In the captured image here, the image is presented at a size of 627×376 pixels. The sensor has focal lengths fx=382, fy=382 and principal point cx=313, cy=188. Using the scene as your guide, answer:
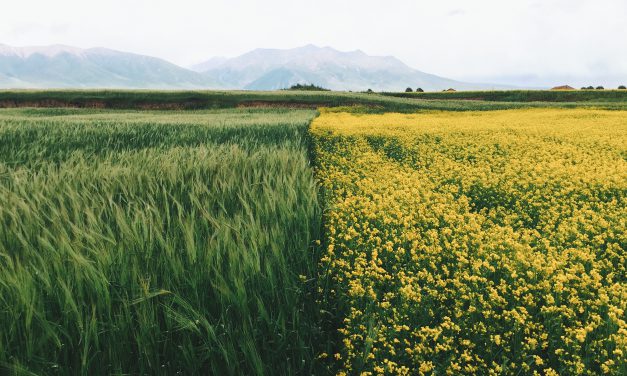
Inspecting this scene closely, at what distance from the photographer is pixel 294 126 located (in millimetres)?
12977

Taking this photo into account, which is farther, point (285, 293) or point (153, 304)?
point (285, 293)

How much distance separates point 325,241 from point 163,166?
2.79 meters

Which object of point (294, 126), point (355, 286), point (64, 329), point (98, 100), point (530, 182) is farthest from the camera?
point (98, 100)

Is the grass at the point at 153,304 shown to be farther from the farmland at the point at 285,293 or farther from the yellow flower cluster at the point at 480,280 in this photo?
the yellow flower cluster at the point at 480,280

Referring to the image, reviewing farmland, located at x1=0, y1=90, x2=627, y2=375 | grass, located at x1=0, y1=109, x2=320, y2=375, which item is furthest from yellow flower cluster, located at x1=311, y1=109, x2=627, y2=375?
grass, located at x1=0, y1=109, x2=320, y2=375

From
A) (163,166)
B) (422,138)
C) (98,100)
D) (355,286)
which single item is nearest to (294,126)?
(422,138)

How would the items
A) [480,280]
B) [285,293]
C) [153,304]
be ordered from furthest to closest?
[480,280]
[285,293]
[153,304]

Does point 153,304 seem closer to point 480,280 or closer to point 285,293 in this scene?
point 285,293

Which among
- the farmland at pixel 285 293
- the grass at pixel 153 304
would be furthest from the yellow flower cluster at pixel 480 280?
the grass at pixel 153 304

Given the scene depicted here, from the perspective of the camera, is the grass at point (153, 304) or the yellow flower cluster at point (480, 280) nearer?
the grass at point (153, 304)

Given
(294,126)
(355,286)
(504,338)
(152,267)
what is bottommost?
(504,338)

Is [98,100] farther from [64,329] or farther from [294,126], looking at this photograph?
[64,329]

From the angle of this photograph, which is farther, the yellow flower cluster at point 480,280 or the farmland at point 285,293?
the yellow flower cluster at point 480,280

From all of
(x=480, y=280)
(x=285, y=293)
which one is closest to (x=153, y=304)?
(x=285, y=293)
